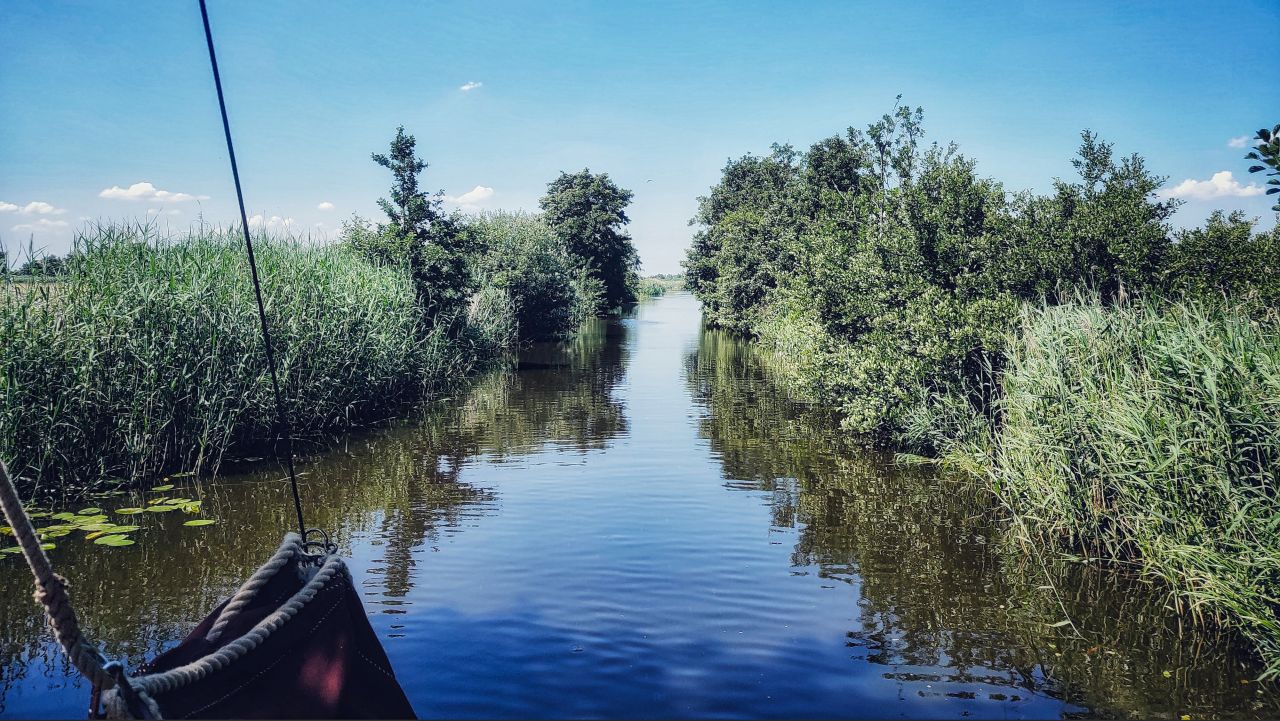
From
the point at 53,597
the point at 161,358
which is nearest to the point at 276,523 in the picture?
the point at 161,358

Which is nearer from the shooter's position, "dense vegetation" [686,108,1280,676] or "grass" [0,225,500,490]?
"dense vegetation" [686,108,1280,676]

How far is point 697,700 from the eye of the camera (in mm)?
5156

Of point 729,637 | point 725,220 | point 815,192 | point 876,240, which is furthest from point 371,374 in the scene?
point 725,220

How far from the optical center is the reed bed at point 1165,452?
5.57 m

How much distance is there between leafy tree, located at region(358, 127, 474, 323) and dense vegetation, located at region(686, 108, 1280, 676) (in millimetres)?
10366

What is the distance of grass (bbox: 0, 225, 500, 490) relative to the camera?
8.91 meters

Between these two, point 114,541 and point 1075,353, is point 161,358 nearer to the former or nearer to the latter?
point 114,541

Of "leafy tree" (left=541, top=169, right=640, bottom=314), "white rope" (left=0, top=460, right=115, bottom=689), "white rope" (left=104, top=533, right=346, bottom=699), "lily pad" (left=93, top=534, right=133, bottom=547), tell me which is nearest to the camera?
"white rope" (left=0, top=460, right=115, bottom=689)

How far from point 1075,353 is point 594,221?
2126 inches

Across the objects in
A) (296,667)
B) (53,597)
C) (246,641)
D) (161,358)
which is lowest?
(296,667)

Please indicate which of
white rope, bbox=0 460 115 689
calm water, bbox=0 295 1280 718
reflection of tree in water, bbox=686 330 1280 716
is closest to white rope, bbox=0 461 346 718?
white rope, bbox=0 460 115 689

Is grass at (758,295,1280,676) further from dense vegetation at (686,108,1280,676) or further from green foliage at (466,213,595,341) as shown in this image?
green foliage at (466,213,595,341)

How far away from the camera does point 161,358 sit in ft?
33.5

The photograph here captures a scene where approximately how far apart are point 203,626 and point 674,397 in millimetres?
16300
